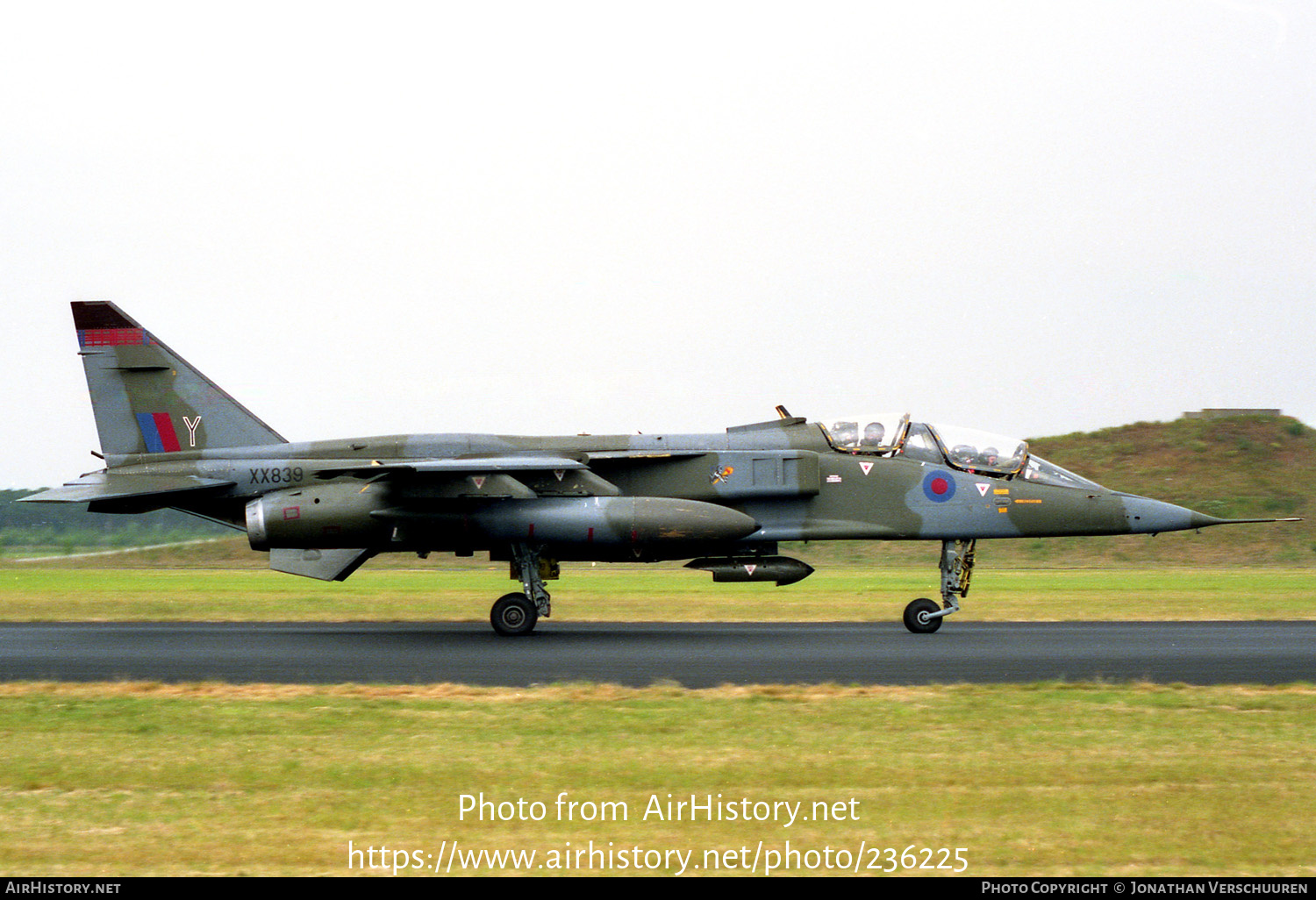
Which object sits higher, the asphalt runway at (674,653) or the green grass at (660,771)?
the green grass at (660,771)

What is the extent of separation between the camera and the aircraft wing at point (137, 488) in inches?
770

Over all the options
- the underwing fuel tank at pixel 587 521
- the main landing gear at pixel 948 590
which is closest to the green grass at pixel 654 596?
the main landing gear at pixel 948 590

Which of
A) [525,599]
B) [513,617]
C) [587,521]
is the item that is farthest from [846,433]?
[513,617]

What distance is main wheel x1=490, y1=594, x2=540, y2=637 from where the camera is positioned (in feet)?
59.4

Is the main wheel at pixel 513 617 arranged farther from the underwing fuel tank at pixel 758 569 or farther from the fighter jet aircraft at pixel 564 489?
the underwing fuel tank at pixel 758 569

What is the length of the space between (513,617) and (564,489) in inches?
78.9

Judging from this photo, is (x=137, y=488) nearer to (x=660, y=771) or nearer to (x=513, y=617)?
(x=513, y=617)

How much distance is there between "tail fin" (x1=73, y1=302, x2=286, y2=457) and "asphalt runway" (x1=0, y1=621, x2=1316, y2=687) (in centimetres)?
303

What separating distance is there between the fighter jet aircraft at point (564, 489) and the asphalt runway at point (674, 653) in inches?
47.4

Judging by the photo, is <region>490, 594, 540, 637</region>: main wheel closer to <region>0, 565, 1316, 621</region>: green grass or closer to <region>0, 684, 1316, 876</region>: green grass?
<region>0, 565, 1316, 621</region>: green grass

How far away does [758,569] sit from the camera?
18203 mm

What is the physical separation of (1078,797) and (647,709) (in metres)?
3.95

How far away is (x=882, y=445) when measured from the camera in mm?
19125

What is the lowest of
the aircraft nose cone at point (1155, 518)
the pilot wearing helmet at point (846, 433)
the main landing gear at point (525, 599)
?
the main landing gear at point (525, 599)
